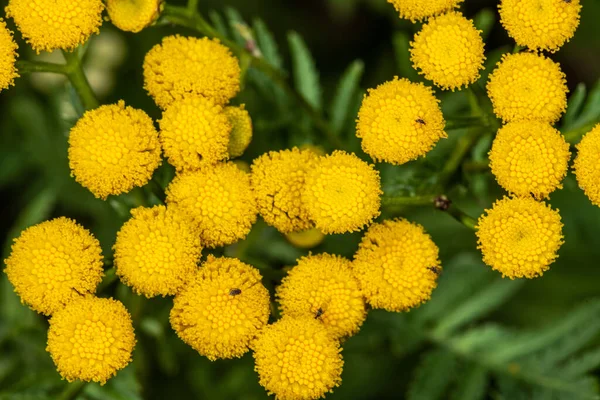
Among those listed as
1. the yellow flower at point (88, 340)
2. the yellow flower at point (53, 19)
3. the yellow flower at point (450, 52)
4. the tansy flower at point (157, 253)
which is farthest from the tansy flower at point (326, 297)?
the yellow flower at point (53, 19)

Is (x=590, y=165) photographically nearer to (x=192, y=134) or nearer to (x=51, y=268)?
(x=192, y=134)

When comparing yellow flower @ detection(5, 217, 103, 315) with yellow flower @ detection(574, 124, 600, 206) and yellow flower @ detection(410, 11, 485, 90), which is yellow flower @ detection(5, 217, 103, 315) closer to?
yellow flower @ detection(410, 11, 485, 90)

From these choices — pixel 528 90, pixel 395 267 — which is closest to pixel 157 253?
pixel 395 267

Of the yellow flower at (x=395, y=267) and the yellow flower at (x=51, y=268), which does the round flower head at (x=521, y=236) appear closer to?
the yellow flower at (x=395, y=267)

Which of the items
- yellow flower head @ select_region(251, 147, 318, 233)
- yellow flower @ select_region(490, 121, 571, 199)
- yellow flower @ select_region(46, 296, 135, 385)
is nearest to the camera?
yellow flower @ select_region(46, 296, 135, 385)

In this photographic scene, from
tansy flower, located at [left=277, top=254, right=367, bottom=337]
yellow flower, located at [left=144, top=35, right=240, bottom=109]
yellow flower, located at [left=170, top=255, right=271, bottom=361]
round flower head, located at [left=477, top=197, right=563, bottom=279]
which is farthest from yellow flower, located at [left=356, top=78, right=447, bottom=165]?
yellow flower, located at [left=170, top=255, right=271, bottom=361]

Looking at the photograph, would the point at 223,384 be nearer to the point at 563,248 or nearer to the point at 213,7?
the point at 563,248
